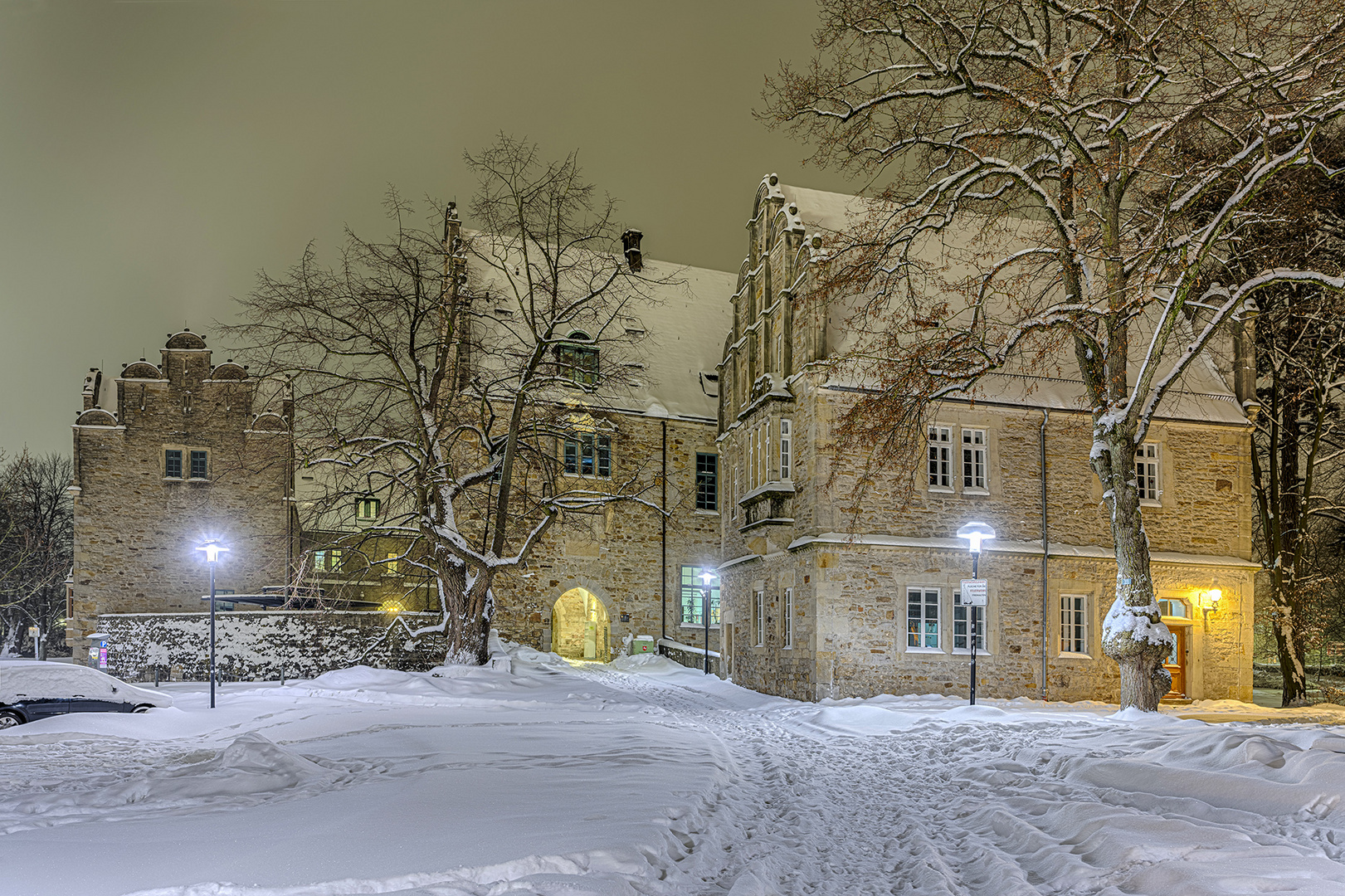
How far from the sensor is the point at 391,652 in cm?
2739

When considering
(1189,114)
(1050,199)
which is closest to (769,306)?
(1050,199)

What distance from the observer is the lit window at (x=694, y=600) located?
3497 centimetres

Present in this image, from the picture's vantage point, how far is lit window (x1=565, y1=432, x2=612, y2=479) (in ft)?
112

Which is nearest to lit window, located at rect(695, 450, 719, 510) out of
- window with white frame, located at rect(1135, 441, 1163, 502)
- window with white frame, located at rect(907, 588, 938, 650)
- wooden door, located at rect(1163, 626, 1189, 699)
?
window with white frame, located at rect(907, 588, 938, 650)

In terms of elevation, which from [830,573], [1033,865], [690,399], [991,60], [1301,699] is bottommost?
[1301,699]

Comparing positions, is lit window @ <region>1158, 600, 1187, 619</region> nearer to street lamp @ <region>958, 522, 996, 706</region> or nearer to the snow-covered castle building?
the snow-covered castle building

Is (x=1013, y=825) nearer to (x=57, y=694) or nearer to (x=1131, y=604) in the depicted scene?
(x=1131, y=604)

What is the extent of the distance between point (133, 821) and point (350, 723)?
8.29m

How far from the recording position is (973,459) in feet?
74.9

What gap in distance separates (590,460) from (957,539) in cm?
1562

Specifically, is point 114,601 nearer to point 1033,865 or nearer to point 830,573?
point 830,573

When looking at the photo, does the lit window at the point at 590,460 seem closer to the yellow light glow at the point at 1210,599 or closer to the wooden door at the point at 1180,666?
the wooden door at the point at 1180,666

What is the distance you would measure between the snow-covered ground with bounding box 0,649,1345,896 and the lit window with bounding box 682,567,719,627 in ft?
64.6

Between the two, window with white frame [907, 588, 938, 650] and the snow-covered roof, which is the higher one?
the snow-covered roof
